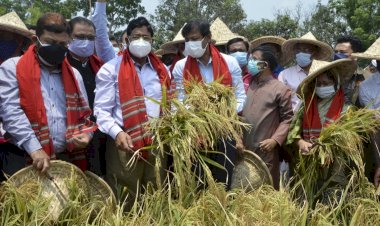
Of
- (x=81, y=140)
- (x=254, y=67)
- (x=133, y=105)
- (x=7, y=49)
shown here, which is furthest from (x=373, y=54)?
(x=7, y=49)

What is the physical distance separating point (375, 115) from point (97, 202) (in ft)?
7.31

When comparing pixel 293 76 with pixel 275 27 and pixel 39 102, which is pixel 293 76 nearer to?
pixel 39 102

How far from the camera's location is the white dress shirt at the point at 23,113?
365 centimetres

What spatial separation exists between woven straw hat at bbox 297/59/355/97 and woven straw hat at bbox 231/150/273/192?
0.67 m

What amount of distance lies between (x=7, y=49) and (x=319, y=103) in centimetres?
270

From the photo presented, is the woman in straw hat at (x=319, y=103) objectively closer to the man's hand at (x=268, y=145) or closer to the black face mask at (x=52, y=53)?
the man's hand at (x=268, y=145)

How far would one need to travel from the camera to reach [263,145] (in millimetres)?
4652

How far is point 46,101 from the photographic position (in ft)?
12.6

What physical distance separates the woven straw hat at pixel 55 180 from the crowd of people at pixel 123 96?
0.19 feet

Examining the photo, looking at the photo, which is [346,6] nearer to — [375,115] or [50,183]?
[375,115]

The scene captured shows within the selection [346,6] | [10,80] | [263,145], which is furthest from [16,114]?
[346,6]

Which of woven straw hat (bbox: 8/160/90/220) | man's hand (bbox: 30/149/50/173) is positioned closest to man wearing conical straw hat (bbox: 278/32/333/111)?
woven straw hat (bbox: 8/160/90/220)

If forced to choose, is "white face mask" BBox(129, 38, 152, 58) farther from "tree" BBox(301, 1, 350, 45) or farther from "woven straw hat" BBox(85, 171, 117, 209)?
"tree" BBox(301, 1, 350, 45)

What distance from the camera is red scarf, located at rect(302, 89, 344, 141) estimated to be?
4.53 metres
